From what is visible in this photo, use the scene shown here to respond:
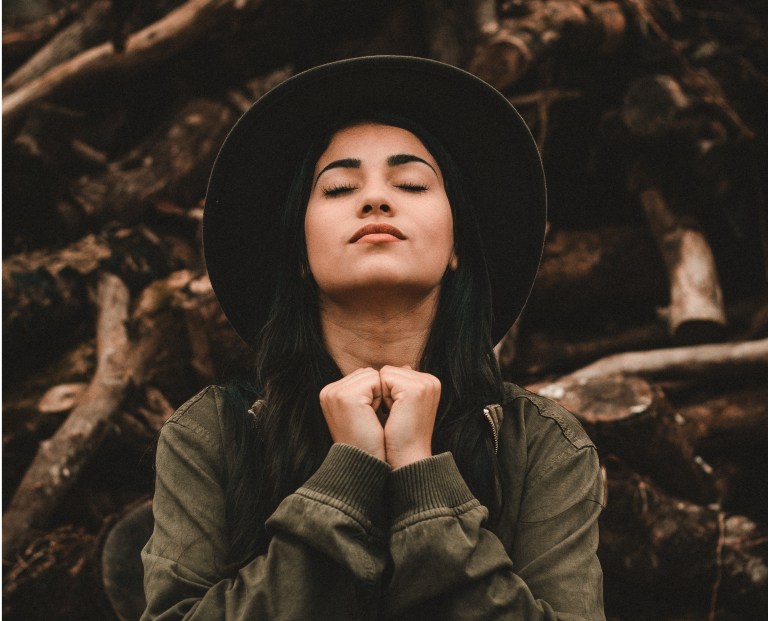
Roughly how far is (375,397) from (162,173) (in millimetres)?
3354

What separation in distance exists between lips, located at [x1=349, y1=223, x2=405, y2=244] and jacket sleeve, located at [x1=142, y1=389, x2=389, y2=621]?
54 centimetres

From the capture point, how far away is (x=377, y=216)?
5.81 ft

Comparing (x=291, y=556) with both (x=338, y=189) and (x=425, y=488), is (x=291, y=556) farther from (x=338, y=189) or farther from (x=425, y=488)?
(x=338, y=189)

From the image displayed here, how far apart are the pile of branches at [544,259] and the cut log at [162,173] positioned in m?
0.01

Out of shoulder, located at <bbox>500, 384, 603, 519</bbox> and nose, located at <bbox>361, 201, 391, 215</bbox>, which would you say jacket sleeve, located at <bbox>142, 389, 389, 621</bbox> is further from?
nose, located at <bbox>361, 201, 391, 215</bbox>

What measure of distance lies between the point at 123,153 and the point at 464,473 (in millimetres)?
4262

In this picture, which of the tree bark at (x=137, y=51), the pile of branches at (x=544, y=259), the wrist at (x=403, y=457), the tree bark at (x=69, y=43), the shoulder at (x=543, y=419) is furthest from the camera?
the tree bark at (x=69, y=43)

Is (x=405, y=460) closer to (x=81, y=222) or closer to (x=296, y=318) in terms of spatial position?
(x=296, y=318)

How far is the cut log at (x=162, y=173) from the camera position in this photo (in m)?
4.43

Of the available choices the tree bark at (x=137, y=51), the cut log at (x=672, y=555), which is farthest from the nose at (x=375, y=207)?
the tree bark at (x=137, y=51)

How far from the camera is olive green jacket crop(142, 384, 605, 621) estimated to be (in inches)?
54.6

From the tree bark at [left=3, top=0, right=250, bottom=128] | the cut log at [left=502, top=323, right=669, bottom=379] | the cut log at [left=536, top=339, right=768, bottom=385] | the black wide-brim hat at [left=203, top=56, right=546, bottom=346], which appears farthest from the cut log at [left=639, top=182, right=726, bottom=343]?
the tree bark at [left=3, top=0, right=250, bottom=128]

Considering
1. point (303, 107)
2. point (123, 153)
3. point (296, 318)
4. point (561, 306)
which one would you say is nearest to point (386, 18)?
point (123, 153)

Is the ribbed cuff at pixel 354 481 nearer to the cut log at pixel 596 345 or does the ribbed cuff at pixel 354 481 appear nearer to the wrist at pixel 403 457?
the wrist at pixel 403 457
